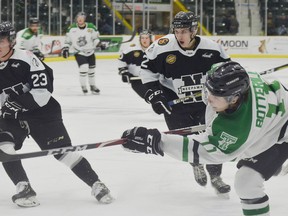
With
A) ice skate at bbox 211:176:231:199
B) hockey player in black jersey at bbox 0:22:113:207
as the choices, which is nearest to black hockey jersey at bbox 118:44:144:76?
ice skate at bbox 211:176:231:199

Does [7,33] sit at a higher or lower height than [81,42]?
higher

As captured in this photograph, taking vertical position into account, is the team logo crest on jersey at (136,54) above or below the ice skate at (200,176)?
above

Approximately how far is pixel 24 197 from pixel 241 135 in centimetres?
142

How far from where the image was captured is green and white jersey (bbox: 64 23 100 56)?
28.0 feet

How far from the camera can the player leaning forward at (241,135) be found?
7.11 ft

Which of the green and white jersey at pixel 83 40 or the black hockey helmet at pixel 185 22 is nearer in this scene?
the black hockey helmet at pixel 185 22

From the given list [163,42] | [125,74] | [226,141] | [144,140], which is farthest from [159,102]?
[125,74]

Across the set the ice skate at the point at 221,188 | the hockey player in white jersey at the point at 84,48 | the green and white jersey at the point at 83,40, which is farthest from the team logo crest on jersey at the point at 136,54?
the ice skate at the point at 221,188

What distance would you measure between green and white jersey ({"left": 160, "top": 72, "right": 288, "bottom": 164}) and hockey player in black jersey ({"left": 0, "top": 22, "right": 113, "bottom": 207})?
38.9 inches

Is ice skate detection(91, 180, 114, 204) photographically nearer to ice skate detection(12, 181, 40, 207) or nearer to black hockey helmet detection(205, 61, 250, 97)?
ice skate detection(12, 181, 40, 207)

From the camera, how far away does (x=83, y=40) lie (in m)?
8.59

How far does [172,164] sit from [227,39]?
11436mm

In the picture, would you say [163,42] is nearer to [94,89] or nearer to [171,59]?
[171,59]

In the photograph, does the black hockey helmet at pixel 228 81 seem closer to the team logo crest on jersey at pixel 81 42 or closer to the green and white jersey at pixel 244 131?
the green and white jersey at pixel 244 131
